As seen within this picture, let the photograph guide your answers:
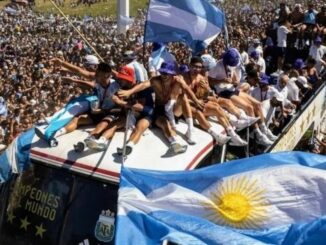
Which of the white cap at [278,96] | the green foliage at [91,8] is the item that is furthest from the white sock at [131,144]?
the green foliage at [91,8]

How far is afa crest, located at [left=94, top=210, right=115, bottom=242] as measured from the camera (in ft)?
19.3

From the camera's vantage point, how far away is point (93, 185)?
19.9 ft

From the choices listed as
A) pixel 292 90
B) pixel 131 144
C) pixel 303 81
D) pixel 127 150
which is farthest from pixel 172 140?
pixel 303 81

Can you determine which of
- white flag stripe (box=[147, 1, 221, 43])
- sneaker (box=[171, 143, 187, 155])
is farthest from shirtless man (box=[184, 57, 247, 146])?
white flag stripe (box=[147, 1, 221, 43])

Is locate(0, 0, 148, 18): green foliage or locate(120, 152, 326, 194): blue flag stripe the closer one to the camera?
locate(120, 152, 326, 194): blue flag stripe

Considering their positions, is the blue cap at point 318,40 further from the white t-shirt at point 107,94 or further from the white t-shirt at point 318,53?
the white t-shirt at point 107,94

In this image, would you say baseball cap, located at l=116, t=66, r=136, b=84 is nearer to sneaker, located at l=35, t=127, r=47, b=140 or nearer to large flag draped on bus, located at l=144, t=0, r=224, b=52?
sneaker, located at l=35, t=127, r=47, b=140

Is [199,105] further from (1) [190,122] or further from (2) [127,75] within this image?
(2) [127,75]

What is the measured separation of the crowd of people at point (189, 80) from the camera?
7.07 m

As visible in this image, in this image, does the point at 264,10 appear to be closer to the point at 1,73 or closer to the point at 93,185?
the point at 1,73

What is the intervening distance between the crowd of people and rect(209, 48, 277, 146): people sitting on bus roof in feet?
0.05

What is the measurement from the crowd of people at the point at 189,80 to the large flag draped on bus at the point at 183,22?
288 mm

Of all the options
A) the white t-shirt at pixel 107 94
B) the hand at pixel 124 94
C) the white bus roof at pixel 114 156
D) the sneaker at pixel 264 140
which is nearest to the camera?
the white bus roof at pixel 114 156

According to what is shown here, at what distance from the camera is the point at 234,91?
871cm
